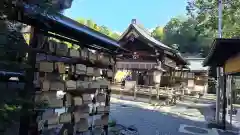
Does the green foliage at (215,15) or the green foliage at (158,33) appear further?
the green foliage at (158,33)

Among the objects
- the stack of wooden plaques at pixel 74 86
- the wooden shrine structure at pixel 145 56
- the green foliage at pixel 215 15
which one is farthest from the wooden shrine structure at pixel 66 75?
the wooden shrine structure at pixel 145 56

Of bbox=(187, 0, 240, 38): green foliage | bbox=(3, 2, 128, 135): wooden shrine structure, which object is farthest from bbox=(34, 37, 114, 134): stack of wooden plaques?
bbox=(187, 0, 240, 38): green foliage

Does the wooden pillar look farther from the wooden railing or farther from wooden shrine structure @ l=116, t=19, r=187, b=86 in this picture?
wooden shrine structure @ l=116, t=19, r=187, b=86

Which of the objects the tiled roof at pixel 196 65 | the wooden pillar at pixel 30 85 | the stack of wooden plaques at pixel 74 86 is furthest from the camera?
the tiled roof at pixel 196 65

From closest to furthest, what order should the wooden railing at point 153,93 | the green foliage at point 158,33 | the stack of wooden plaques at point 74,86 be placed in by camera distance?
1. the stack of wooden plaques at point 74,86
2. the wooden railing at point 153,93
3. the green foliage at point 158,33

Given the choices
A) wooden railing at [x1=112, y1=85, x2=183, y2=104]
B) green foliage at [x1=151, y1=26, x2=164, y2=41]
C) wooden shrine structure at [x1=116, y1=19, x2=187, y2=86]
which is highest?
green foliage at [x1=151, y1=26, x2=164, y2=41]

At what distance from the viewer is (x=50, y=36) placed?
13.2ft

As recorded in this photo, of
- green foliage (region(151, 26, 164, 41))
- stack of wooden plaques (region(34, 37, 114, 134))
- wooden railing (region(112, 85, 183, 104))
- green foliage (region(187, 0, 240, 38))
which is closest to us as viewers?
stack of wooden plaques (region(34, 37, 114, 134))

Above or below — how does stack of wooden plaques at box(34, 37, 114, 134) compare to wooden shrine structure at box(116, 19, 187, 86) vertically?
below

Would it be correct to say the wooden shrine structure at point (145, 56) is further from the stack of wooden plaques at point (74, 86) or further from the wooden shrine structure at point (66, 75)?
the wooden shrine structure at point (66, 75)

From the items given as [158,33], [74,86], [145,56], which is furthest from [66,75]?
[158,33]

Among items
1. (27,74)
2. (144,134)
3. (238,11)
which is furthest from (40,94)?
(238,11)

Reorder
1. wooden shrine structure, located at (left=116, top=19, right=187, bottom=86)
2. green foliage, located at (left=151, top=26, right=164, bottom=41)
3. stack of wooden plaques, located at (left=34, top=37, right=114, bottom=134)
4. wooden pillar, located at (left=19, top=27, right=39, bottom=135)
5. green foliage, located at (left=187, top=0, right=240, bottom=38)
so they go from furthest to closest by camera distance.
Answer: green foliage, located at (left=151, top=26, right=164, bottom=41) < wooden shrine structure, located at (left=116, top=19, right=187, bottom=86) < green foliage, located at (left=187, top=0, right=240, bottom=38) < stack of wooden plaques, located at (left=34, top=37, right=114, bottom=134) < wooden pillar, located at (left=19, top=27, right=39, bottom=135)

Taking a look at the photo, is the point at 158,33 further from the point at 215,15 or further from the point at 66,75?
the point at 66,75
